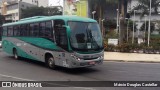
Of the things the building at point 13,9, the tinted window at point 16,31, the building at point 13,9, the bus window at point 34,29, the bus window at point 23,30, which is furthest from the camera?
the building at point 13,9

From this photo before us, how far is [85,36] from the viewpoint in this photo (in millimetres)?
13055

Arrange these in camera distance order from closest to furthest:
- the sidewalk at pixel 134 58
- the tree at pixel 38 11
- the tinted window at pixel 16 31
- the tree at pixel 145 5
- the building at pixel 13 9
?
the tinted window at pixel 16 31 < the sidewalk at pixel 134 58 < the tree at pixel 145 5 < the tree at pixel 38 11 < the building at pixel 13 9

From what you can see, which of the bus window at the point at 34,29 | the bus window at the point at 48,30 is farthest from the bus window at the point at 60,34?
the bus window at the point at 34,29

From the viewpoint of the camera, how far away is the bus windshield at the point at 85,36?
1276 cm

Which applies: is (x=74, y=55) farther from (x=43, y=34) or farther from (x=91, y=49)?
(x=43, y=34)

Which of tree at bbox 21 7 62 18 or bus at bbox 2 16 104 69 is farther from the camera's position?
tree at bbox 21 7 62 18

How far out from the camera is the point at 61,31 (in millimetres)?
13195

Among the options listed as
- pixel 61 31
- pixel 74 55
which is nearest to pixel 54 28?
pixel 61 31

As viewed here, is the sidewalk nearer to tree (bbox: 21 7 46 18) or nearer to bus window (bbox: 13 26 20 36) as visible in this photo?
bus window (bbox: 13 26 20 36)

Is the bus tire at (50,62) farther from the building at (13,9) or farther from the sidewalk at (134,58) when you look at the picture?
the building at (13,9)

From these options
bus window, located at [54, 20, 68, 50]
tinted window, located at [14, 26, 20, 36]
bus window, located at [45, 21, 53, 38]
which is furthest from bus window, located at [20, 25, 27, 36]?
bus window, located at [54, 20, 68, 50]

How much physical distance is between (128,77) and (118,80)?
99 centimetres

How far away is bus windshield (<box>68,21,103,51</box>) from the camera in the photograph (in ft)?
41.9

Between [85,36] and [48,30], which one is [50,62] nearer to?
[48,30]
